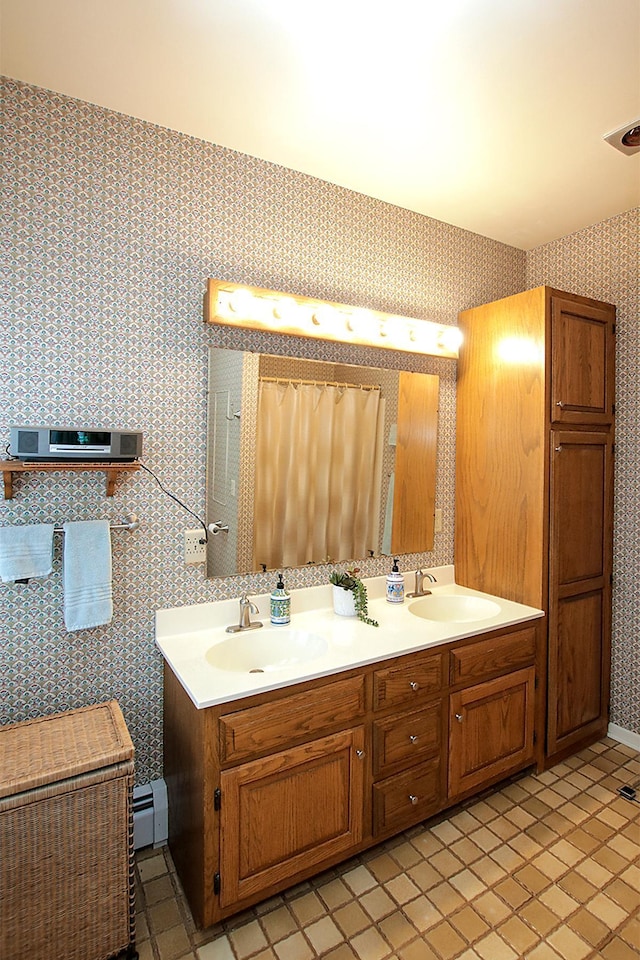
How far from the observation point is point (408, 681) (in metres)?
1.83

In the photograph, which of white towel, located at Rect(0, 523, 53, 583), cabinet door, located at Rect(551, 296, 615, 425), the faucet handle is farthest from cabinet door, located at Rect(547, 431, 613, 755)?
white towel, located at Rect(0, 523, 53, 583)

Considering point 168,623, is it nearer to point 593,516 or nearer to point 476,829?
point 476,829

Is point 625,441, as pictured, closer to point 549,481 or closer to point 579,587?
point 549,481

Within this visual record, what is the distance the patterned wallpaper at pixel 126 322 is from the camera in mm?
1643

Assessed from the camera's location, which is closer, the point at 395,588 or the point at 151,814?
the point at 151,814

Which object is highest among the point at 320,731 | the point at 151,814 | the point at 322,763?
the point at 320,731

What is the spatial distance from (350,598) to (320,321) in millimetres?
1137

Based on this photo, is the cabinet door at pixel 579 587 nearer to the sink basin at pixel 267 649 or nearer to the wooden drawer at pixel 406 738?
the wooden drawer at pixel 406 738

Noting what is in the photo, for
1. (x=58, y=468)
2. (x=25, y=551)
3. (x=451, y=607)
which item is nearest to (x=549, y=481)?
(x=451, y=607)

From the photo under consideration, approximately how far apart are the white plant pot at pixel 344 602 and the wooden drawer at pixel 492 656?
425 mm

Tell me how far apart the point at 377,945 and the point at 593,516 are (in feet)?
6.31

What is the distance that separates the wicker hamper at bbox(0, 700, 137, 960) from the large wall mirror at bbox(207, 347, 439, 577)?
2.50 feet

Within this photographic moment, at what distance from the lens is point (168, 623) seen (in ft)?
6.23

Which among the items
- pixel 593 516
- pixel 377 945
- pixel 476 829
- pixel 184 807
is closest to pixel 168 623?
pixel 184 807
